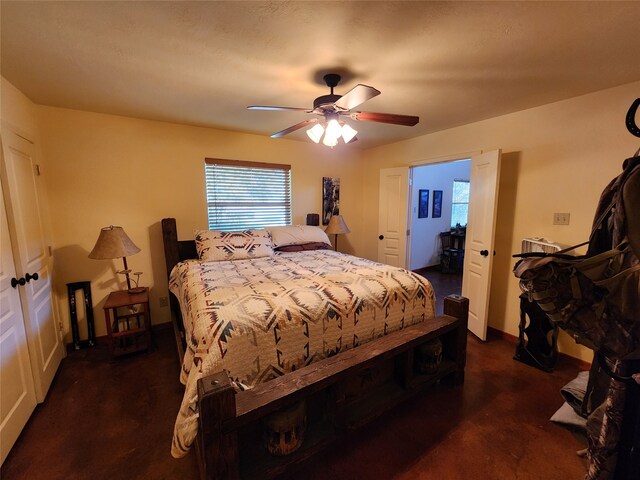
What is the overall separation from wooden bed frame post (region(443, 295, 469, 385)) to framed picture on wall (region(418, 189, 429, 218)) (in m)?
3.49

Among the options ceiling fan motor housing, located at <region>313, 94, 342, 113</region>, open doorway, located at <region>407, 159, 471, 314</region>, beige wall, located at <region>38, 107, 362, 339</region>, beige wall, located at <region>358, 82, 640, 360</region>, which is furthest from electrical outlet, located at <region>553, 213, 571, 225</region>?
beige wall, located at <region>38, 107, 362, 339</region>

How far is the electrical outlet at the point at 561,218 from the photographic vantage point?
2391 mm

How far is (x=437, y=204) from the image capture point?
219 inches

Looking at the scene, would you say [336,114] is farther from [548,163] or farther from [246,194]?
[548,163]

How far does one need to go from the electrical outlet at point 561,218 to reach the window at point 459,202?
351cm

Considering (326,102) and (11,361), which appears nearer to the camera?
Result: (11,361)

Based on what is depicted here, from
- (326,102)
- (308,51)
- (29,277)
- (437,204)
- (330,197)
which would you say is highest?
(308,51)

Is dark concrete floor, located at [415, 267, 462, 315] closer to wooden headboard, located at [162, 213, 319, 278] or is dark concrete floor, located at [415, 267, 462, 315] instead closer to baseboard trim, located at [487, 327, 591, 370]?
baseboard trim, located at [487, 327, 591, 370]

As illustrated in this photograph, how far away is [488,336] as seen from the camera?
9.64 feet

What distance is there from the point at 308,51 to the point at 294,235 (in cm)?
206

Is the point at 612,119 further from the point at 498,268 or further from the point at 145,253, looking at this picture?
the point at 145,253

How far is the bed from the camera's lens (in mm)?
1211

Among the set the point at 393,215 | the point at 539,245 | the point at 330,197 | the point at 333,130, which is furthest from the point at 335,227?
the point at 539,245

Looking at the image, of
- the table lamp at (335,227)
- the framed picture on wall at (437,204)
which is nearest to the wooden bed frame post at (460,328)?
the table lamp at (335,227)
